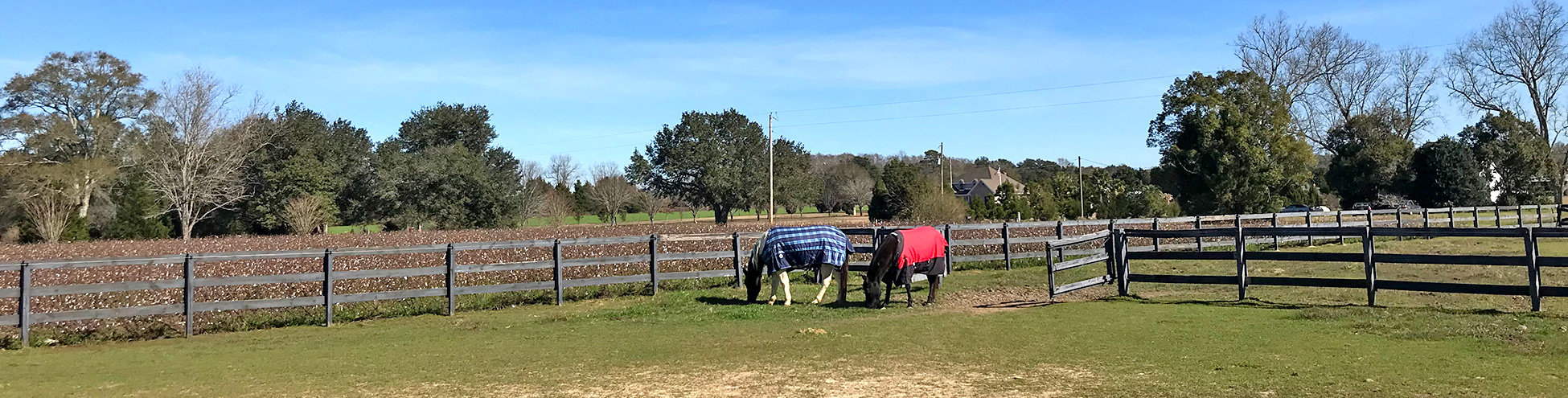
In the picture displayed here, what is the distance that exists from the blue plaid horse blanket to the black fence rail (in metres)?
3.87

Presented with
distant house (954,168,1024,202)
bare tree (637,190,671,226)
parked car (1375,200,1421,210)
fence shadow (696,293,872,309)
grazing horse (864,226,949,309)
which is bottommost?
fence shadow (696,293,872,309)

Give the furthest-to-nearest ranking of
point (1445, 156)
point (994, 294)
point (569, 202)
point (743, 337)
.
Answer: point (569, 202) < point (1445, 156) < point (994, 294) < point (743, 337)

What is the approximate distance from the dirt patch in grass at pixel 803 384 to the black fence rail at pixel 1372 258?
5.90 meters

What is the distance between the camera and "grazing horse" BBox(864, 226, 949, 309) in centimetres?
1234

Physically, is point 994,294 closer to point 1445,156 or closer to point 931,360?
point 931,360

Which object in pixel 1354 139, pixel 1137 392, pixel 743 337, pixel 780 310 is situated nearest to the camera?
pixel 1137 392

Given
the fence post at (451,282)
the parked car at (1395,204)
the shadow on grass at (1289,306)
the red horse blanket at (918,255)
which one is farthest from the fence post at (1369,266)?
the parked car at (1395,204)

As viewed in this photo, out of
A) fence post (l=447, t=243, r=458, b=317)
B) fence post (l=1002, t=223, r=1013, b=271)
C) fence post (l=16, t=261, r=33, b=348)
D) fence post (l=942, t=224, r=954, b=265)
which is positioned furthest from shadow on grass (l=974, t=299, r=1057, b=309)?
fence post (l=16, t=261, r=33, b=348)

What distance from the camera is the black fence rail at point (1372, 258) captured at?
10.4m

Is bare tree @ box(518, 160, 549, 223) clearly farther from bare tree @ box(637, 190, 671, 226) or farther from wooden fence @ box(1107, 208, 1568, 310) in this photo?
wooden fence @ box(1107, 208, 1568, 310)

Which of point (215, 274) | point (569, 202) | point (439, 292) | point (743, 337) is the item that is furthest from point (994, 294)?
point (569, 202)

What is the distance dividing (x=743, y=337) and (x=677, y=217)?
83.9m

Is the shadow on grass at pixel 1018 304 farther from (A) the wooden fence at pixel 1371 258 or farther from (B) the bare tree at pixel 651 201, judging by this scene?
(B) the bare tree at pixel 651 201

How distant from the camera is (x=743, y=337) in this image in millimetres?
9883
